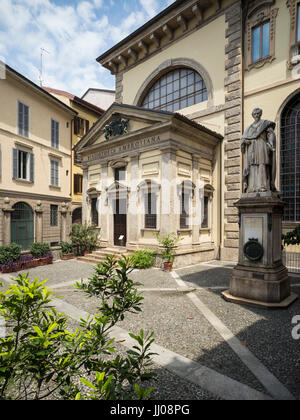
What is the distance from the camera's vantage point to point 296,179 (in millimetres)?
11805

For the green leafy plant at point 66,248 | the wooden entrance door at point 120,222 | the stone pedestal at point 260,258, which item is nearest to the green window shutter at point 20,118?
the green leafy plant at point 66,248

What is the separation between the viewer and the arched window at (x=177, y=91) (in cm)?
1534

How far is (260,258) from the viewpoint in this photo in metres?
6.70

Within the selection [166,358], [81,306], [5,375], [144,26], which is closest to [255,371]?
[166,358]

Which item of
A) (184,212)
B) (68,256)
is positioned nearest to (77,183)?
(68,256)

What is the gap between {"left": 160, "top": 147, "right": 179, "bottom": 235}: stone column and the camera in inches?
460

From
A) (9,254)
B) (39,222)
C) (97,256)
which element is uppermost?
(39,222)

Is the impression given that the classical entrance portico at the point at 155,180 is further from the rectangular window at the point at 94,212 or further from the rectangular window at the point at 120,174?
the rectangular window at the point at 94,212

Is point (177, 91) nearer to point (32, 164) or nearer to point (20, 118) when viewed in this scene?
point (20, 118)

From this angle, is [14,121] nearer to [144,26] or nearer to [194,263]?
[144,26]

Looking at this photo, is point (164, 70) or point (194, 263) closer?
point (194, 263)

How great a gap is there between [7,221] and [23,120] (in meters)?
7.27

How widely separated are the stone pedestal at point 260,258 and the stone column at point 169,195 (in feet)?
15.9
